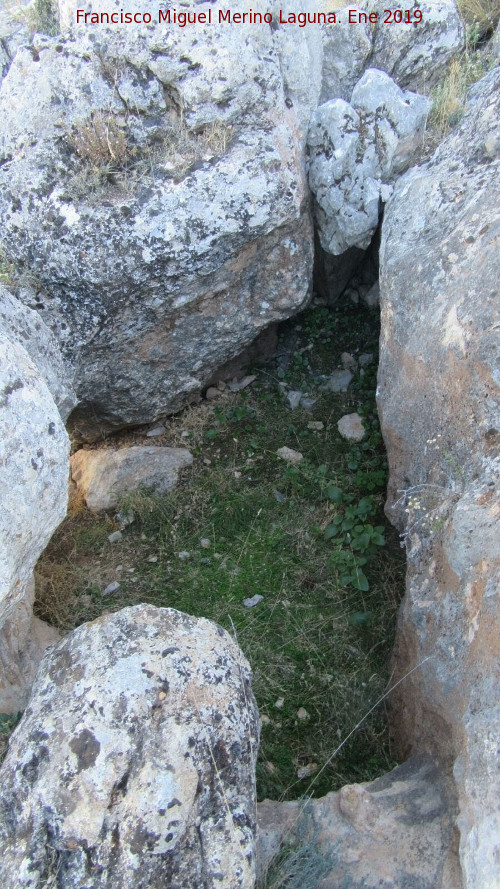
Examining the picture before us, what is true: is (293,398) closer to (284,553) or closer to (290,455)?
(290,455)

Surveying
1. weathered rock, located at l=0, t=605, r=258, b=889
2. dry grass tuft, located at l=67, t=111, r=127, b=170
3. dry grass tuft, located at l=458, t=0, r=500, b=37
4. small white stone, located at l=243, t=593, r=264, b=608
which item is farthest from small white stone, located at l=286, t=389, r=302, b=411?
dry grass tuft, located at l=458, t=0, r=500, b=37

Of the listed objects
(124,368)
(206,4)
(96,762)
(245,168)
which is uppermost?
(206,4)

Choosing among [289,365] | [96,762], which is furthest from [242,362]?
[96,762]

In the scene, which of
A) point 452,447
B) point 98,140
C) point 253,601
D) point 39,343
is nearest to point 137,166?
point 98,140

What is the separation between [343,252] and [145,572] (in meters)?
2.30

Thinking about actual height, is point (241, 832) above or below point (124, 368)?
below

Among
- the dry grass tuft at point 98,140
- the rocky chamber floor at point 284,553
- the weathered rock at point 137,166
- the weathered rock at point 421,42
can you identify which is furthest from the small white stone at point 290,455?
the weathered rock at point 421,42

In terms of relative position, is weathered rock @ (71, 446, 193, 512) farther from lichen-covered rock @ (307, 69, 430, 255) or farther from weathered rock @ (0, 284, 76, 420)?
lichen-covered rock @ (307, 69, 430, 255)

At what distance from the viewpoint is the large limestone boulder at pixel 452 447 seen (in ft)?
7.27

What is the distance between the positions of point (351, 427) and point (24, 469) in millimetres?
2266

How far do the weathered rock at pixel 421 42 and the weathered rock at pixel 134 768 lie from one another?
13.0 ft

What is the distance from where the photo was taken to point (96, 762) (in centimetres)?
202

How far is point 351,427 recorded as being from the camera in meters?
4.23

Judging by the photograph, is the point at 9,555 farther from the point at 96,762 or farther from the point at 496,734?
the point at 496,734
